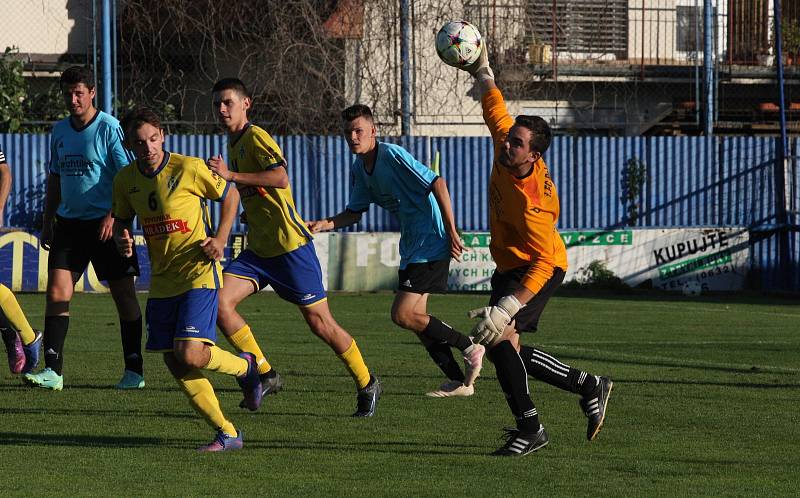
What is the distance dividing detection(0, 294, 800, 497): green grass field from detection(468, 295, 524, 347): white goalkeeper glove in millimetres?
643

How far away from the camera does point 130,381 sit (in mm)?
8977

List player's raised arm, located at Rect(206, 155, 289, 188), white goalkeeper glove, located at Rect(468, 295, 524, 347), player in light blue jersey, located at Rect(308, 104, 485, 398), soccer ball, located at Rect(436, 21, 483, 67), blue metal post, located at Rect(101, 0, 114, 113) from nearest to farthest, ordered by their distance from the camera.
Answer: white goalkeeper glove, located at Rect(468, 295, 524, 347) → player's raised arm, located at Rect(206, 155, 289, 188) → soccer ball, located at Rect(436, 21, 483, 67) → player in light blue jersey, located at Rect(308, 104, 485, 398) → blue metal post, located at Rect(101, 0, 114, 113)

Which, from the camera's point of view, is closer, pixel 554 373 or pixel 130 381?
pixel 554 373

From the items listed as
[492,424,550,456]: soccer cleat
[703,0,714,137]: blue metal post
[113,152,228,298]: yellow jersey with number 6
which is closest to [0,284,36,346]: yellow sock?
[113,152,228,298]: yellow jersey with number 6

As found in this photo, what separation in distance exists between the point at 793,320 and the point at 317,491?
11.8 meters

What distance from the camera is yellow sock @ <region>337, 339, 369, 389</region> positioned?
26.0 feet

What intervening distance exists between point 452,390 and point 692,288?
13.7 metres

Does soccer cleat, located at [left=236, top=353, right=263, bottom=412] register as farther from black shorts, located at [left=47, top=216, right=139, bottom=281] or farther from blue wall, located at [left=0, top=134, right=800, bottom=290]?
blue wall, located at [left=0, top=134, right=800, bottom=290]

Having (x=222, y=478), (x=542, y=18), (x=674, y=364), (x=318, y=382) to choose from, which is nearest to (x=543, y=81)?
(x=542, y=18)

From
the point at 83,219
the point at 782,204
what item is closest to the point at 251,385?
the point at 83,219

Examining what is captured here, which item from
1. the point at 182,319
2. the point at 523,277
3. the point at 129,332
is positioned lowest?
the point at 129,332

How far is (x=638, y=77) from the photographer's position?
2603cm

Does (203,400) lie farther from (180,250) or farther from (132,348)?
(132,348)

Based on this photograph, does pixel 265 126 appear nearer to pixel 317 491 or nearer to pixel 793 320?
pixel 793 320
